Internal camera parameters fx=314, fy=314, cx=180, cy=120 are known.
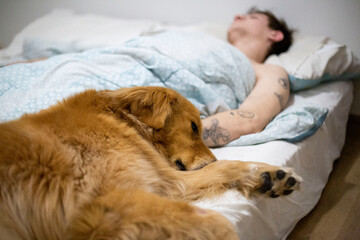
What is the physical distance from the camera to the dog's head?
1.34m

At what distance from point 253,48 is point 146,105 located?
69.3 inches

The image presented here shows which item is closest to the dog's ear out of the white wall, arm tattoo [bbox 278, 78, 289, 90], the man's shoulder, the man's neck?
arm tattoo [bbox 278, 78, 289, 90]

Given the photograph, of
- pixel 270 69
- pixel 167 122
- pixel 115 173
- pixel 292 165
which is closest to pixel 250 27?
pixel 270 69

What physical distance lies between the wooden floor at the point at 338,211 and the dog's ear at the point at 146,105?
0.94 meters

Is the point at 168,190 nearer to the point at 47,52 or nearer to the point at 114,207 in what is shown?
the point at 114,207

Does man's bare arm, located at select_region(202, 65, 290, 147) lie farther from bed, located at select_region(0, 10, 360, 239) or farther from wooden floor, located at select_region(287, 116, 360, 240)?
wooden floor, located at select_region(287, 116, 360, 240)

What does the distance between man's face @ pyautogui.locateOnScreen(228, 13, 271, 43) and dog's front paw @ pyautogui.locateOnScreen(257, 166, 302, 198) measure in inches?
71.3

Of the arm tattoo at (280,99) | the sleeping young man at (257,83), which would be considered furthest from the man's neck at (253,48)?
the arm tattoo at (280,99)

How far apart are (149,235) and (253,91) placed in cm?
148

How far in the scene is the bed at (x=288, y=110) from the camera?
4.31ft

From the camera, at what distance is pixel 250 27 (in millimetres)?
2801

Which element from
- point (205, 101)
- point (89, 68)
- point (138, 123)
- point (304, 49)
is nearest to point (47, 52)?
point (89, 68)

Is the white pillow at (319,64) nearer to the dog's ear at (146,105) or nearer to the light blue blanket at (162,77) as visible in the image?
the light blue blanket at (162,77)

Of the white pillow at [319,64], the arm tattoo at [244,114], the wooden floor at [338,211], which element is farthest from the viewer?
the white pillow at [319,64]
